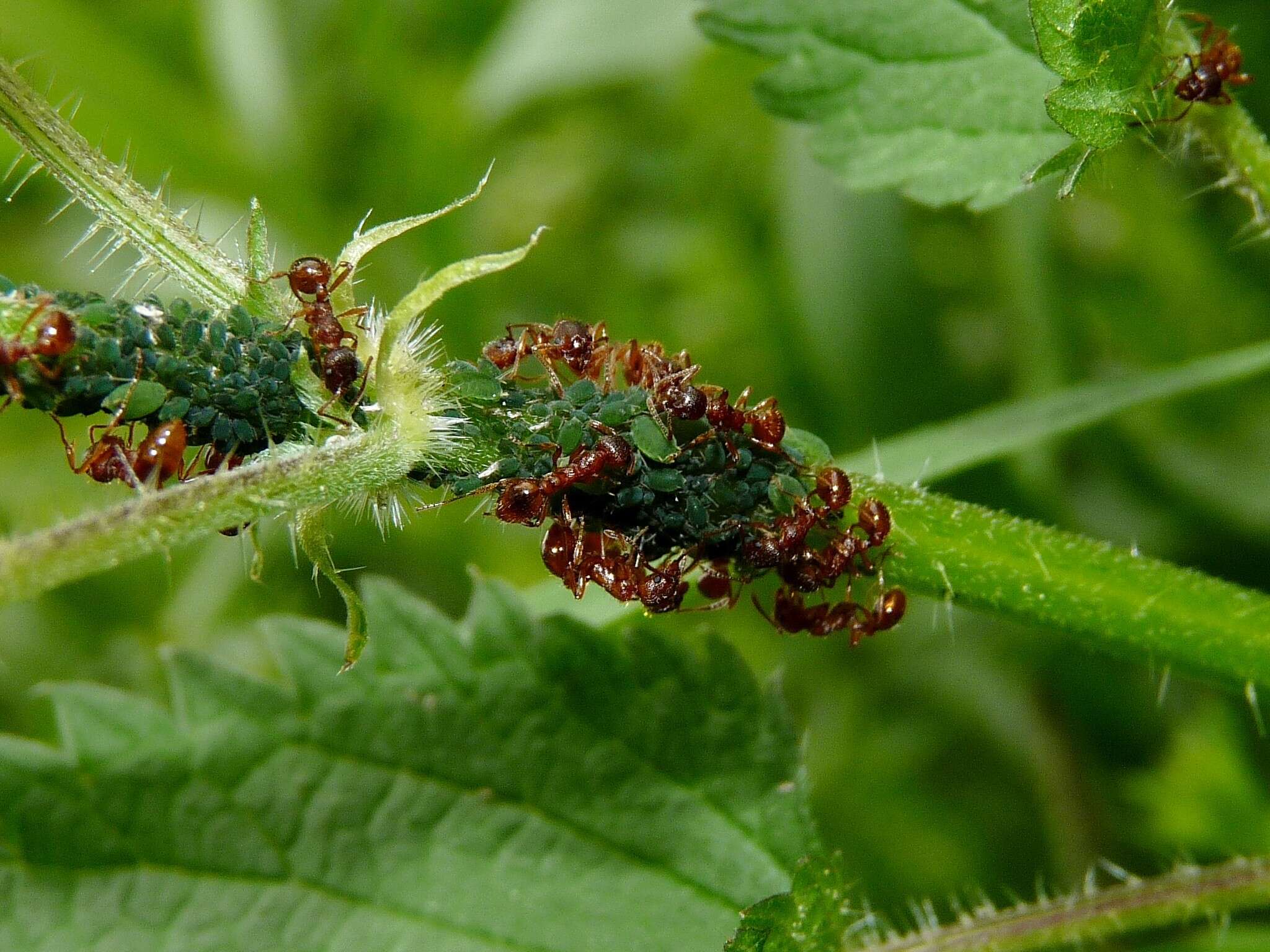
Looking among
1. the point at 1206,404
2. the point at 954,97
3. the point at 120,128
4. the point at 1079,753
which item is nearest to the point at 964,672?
the point at 1079,753

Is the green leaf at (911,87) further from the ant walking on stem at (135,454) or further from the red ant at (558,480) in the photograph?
the ant walking on stem at (135,454)

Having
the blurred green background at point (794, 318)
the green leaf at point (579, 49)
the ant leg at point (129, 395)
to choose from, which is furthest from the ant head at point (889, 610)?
the green leaf at point (579, 49)

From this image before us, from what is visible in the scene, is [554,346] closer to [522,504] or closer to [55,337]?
[522,504]

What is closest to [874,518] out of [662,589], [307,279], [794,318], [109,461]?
[662,589]

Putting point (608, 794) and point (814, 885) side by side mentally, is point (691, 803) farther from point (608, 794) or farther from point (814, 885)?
point (814, 885)

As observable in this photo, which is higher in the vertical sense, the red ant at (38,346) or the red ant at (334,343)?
the red ant at (334,343)

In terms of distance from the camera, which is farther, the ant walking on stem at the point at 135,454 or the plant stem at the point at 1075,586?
the plant stem at the point at 1075,586
